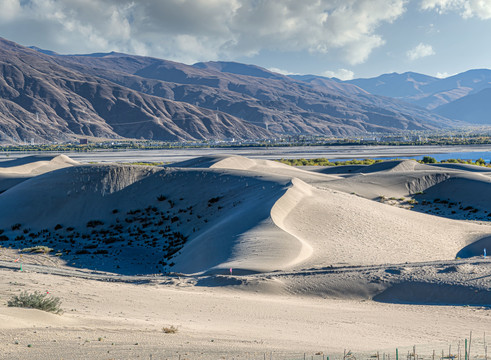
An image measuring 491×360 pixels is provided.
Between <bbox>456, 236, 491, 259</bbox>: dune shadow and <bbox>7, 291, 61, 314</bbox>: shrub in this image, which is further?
<bbox>456, 236, 491, 259</bbox>: dune shadow

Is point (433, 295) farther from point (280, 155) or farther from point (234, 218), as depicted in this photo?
point (280, 155)

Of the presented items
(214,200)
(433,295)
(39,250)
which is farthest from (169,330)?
(214,200)

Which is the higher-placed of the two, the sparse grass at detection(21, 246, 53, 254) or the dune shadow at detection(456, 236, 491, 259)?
the dune shadow at detection(456, 236, 491, 259)

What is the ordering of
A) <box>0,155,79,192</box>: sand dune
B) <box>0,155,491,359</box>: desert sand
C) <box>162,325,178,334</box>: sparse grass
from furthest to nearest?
1. <box>0,155,79,192</box>: sand dune
2. <box>162,325,178,334</box>: sparse grass
3. <box>0,155,491,359</box>: desert sand

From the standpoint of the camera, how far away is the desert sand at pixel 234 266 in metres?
10.0

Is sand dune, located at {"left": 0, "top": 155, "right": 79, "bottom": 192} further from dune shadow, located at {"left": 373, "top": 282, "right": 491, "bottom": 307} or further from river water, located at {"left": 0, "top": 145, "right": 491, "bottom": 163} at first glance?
dune shadow, located at {"left": 373, "top": 282, "right": 491, "bottom": 307}

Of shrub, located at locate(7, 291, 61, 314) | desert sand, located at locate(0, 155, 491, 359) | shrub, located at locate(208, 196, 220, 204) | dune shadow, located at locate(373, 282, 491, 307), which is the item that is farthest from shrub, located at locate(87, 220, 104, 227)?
dune shadow, located at locate(373, 282, 491, 307)

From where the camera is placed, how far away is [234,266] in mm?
18797

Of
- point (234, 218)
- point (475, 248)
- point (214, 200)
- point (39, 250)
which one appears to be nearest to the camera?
point (475, 248)

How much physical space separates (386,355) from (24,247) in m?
23.9

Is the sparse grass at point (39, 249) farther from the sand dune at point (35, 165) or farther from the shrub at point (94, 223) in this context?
the sand dune at point (35, 165)

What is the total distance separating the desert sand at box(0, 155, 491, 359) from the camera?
32.8 ft

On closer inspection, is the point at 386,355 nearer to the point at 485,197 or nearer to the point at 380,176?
the point at 485,197

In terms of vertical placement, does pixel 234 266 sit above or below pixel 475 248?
above
